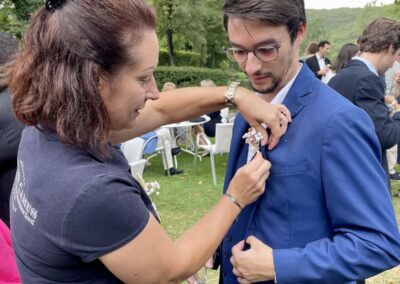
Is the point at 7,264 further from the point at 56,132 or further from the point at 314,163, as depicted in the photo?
the point at 314,163

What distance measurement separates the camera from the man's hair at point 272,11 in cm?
158

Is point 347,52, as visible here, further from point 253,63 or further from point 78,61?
point 78,61

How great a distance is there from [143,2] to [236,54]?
523 mm

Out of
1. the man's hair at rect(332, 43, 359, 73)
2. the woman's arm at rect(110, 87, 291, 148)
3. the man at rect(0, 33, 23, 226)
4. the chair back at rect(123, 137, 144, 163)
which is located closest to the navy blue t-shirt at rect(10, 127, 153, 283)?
the woman's arm at rect(110, 87, 291, 148)

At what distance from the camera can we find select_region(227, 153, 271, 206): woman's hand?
150 centimetres

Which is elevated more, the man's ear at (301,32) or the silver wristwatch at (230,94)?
the man's ear at (301,32)

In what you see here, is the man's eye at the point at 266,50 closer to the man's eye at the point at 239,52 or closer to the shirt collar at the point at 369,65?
the man's eye at the point at 239,52

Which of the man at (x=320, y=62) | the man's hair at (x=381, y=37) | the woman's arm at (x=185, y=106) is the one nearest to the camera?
the woman's arm at (x=185, y=106)

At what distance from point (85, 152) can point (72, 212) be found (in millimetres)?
181

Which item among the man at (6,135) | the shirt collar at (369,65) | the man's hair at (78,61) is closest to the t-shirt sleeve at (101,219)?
the man's hair at (78,61)

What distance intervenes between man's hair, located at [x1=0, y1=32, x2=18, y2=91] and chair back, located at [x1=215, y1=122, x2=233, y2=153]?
15.5ft

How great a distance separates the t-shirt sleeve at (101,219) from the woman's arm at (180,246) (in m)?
0.04

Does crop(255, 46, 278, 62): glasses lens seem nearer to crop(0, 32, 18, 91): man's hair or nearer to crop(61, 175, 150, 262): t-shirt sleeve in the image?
crop(61, 175, 150, 262): t-shirt sleeve

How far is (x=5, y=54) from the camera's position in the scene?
2.47 meters
